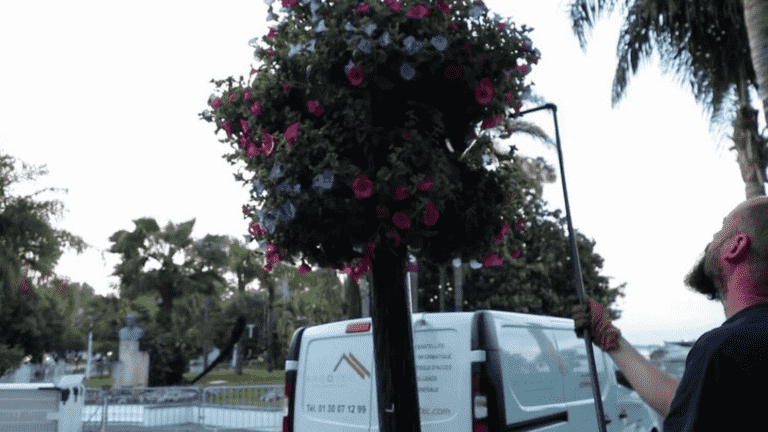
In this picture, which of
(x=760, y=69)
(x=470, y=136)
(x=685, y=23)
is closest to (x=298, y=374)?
(x=470, y=136)

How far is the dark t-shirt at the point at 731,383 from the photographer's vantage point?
1.57 meters

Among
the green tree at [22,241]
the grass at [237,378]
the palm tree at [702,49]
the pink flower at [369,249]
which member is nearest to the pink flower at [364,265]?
the pink flower at [369,249]

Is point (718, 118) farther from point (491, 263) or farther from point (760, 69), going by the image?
point (491, 263)

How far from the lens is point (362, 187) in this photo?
10.4 ft

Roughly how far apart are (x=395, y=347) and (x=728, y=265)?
2122mm

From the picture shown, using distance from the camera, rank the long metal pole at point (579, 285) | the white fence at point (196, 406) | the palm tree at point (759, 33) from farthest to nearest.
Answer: the white fence at point (196, 406) < the palm tree at point (759, 33) < the long metal pole at point (579, 285)

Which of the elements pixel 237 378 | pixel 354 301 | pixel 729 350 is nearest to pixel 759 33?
pixel 729 350

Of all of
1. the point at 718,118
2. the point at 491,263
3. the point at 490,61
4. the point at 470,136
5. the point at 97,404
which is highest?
the point at 718,118

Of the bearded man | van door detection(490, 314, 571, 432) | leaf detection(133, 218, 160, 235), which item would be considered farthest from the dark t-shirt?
leaf detection(133, 218, 160, 235)

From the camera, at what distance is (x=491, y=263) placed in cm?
385

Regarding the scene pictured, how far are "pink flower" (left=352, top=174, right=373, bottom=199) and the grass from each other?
1471 inches

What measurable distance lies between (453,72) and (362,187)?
2.47ft

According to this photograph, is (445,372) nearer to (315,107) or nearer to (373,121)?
(373,121)

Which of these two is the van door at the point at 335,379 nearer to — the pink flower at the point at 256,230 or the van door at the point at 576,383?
the van door at the point at 576,383
